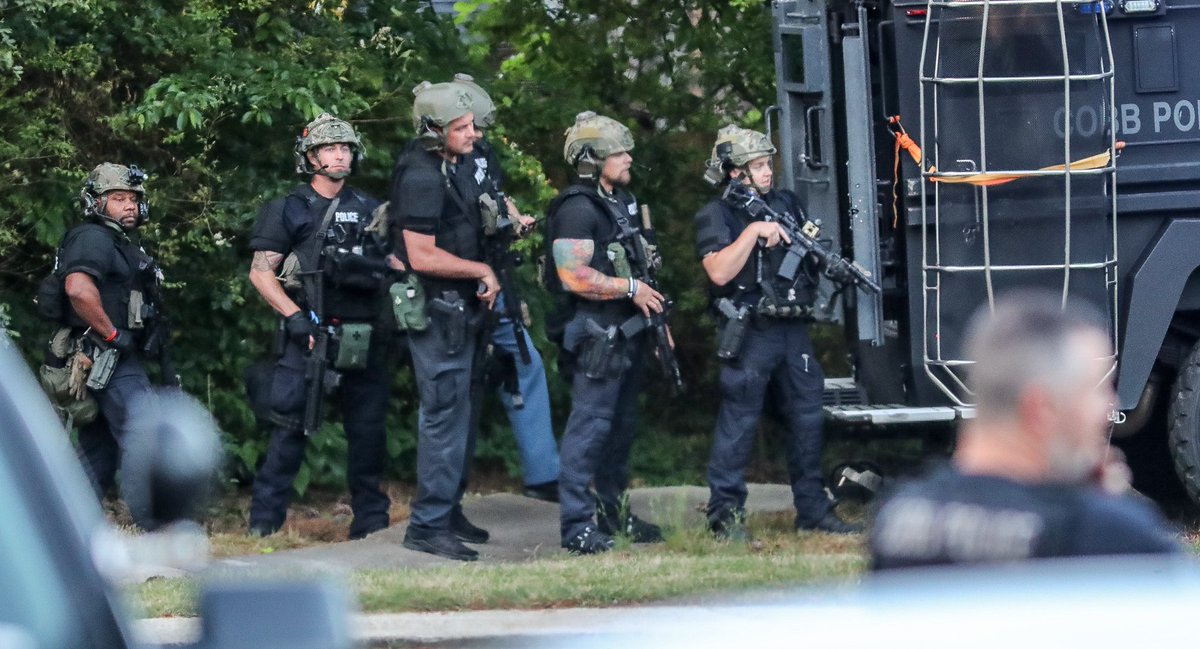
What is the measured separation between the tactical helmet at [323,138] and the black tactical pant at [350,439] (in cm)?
81

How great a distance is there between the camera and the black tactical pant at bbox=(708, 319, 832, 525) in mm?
8172

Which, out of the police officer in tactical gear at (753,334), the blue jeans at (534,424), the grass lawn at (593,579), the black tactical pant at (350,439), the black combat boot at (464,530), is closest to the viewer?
the grass lawn at (593,579)

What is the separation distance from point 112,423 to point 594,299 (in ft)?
7.57

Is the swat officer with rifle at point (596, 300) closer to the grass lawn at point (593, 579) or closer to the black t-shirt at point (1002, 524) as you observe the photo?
the grass lawn at point (593, 579)

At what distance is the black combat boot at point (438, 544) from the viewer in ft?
26.0

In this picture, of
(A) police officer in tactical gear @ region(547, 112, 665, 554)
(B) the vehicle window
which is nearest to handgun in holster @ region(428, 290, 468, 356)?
(A) police officer in tactical gear @ region(547, 112, 665, 554)

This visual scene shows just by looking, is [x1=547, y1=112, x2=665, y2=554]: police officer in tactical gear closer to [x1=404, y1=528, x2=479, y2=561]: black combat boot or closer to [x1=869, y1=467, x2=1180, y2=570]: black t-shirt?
[x1=404, y1=528, x2=479, y2=561]: black combat boot

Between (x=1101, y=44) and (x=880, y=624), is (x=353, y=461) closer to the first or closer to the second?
(x=1101, y=44)

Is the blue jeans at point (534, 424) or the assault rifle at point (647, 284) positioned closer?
the assault rifle at point (647, 284)

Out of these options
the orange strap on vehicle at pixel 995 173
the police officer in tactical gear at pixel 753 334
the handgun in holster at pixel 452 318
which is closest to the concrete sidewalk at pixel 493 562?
the police officer in tactical gear at pixel 753 334

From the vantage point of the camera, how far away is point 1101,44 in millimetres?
7570

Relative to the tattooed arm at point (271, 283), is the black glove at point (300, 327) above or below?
below

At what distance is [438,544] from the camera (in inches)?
313

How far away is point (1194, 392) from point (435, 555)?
3294mm
